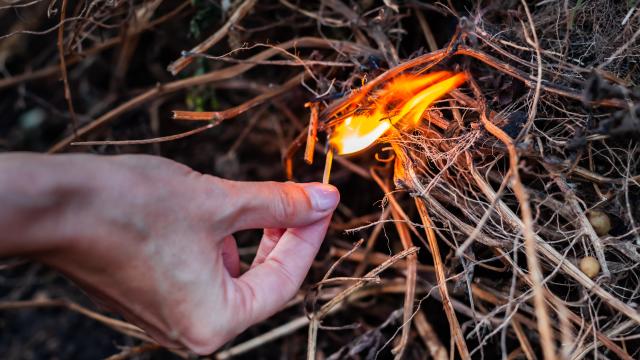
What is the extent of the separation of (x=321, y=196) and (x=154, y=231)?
13.7 inches

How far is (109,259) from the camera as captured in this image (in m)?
0.88

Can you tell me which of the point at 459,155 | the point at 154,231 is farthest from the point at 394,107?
the point at 154,231

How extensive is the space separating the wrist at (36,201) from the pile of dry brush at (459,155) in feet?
1.13

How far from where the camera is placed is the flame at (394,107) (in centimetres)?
109

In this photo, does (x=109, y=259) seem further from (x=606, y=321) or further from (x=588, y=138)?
(x=606, y=321)

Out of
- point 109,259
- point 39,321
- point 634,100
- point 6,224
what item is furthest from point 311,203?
point 39,321

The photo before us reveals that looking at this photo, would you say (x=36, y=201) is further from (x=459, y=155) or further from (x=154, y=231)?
(x=459, y=155)

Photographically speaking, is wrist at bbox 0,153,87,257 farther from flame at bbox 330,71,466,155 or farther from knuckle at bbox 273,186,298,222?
flame at bbox 330,71,466,155

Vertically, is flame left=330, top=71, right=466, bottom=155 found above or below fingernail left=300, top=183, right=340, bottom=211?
above

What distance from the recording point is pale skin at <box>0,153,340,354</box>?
821 millimetres

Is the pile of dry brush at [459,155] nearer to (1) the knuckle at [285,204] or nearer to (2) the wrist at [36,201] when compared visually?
(1) the knuckle at [285,204]

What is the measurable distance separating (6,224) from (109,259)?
169 millimetres

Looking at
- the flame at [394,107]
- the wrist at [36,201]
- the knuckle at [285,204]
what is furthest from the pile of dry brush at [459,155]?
the wrist at [36,201]

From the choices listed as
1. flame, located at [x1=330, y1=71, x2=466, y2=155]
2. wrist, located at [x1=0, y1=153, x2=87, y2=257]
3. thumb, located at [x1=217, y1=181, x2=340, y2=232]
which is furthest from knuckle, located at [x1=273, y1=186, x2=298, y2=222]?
wrist, located at [x1=0, y1=153, x2=87, y2=257]
